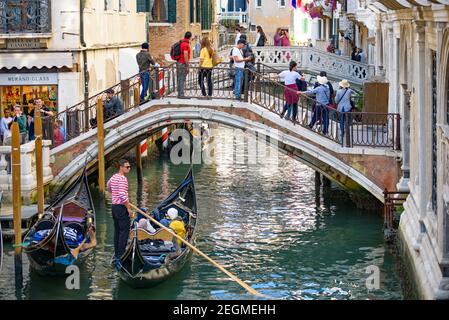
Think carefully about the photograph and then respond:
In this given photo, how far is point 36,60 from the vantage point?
52.4 ft

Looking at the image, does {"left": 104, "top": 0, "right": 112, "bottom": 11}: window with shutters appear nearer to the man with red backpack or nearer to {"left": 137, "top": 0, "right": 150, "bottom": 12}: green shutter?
{"left": 137, "top": 0, "right": 150, "bottom": 12}: green shutter

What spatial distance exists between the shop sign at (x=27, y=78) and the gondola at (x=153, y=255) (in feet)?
13.7

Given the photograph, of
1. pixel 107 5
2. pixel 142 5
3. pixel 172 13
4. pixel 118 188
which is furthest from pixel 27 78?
pixel 172 13

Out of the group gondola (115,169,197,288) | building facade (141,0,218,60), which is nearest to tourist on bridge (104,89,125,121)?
gondola (115,169,197,288)

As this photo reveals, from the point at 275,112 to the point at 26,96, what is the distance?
3.91m

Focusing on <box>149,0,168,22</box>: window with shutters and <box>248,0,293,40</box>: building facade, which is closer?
<box>149,0,168,22</box>: window with shutters

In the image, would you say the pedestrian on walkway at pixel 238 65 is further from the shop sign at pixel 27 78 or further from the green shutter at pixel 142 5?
the green shutter at pixel 142 5

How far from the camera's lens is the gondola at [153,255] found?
10367mm

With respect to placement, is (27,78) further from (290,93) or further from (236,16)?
(236,16)

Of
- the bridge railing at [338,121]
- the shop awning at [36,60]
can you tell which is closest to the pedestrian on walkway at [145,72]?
the bridge railing at [338,121]

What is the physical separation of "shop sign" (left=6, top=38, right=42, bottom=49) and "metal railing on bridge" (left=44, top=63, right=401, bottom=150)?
1.24 m

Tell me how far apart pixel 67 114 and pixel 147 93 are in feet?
3.21

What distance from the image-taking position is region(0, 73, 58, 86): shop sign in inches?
634

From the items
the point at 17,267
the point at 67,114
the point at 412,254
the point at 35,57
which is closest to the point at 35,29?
the point at 35,57
